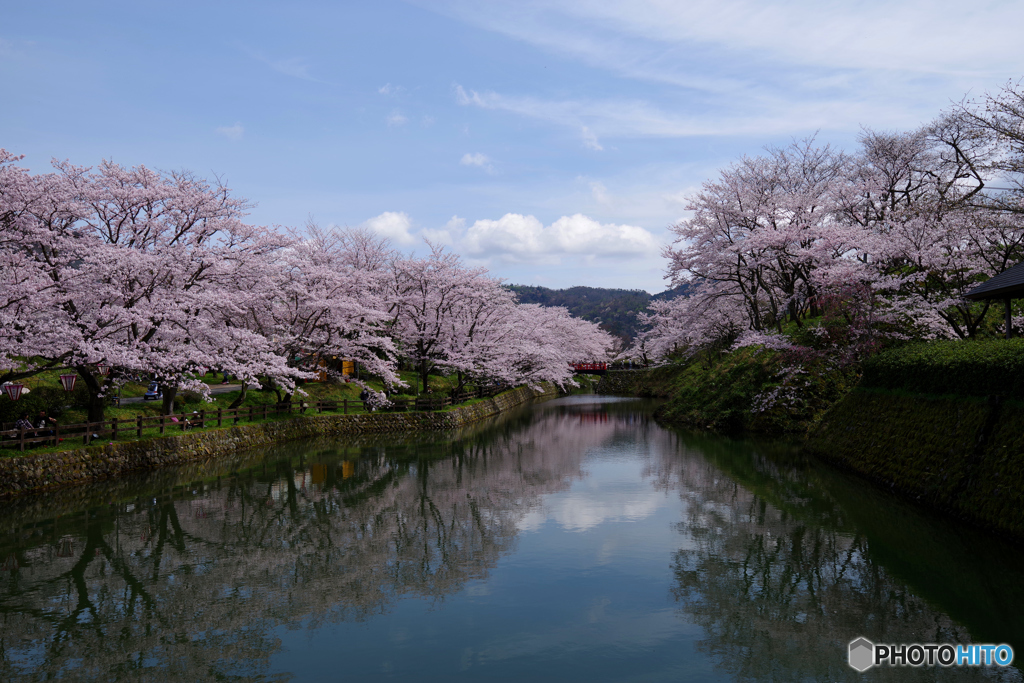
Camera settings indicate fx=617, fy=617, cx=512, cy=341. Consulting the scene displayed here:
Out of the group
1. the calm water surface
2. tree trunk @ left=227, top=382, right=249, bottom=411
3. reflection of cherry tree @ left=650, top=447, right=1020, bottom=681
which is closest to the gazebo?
the calm water surface

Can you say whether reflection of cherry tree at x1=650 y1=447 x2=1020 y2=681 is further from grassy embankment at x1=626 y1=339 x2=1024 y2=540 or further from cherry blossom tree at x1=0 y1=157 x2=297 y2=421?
cherry blossom tree at x1=0 y1=157 x2=297 y2=421

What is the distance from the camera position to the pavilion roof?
14094mm

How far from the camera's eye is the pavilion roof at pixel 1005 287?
14094mm

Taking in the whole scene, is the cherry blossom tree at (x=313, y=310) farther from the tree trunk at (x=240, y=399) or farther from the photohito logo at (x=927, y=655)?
the photohito logo at (x=927, y=655)

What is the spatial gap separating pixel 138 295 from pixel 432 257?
18.2 m

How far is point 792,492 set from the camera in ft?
53.9

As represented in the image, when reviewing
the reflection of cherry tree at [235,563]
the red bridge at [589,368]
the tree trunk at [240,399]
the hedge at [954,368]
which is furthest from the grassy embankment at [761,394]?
the red bridge at [589,368]

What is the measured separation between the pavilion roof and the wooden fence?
25223mm

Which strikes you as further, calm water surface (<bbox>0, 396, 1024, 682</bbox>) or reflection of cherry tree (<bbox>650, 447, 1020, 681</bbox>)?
calm water surface (<bbox>0, 396, 1024, 682</bbox>)

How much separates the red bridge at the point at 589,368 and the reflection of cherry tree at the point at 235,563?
60.1m

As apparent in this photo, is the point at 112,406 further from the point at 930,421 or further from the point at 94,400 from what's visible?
the point at 930,421

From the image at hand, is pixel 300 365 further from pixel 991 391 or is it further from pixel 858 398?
pixel 991 391

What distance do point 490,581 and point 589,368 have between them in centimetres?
7223

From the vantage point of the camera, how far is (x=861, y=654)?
24.9 feet
